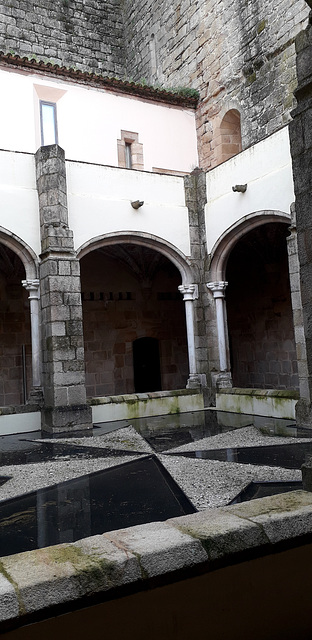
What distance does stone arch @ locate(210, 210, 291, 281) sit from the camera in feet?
30.4

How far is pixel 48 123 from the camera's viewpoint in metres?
12.2

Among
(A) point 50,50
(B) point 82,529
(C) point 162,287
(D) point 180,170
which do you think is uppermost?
(A) point 50,50

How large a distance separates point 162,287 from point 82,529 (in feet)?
36.7

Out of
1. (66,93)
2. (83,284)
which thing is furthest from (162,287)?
(66,93)

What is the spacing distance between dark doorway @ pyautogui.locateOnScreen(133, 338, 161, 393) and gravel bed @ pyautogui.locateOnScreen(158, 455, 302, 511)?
8.42m

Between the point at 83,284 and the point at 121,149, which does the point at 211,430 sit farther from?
the point at 121,149

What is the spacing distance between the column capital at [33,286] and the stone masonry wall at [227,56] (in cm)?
604

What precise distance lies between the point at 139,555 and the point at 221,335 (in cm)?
904

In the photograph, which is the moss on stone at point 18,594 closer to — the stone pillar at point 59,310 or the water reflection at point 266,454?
the water reflection at point 266,454

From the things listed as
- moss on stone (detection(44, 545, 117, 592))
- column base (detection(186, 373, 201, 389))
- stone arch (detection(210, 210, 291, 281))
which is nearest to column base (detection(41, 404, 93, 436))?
column base (detection(186, 373, 201, 389))

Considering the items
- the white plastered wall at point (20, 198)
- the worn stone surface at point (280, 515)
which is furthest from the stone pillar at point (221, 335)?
the worn stone surface at point (280, 515)

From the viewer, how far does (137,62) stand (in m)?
16.2

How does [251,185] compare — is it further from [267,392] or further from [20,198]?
[20,198]

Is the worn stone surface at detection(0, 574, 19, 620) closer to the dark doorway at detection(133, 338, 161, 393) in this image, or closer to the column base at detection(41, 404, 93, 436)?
the column base at detection(41, 404, 93, 436)
